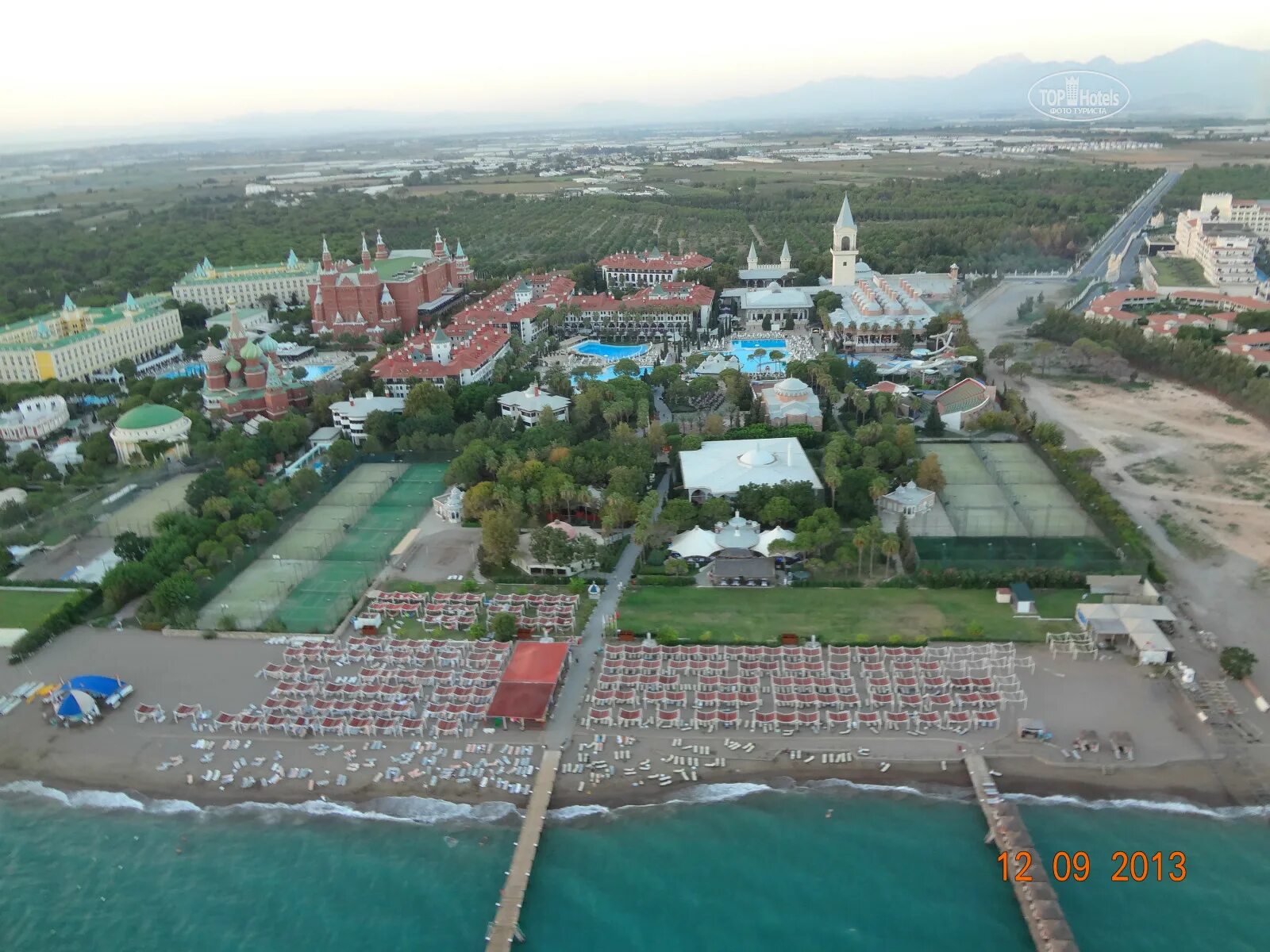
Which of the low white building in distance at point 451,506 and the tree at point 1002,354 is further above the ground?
the tree at point 1002,354

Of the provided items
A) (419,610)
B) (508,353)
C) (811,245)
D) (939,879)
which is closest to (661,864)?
(939,879)

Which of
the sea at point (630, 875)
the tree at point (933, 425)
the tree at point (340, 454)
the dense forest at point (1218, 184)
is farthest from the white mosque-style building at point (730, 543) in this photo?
the dense forest at point (1218, 184)

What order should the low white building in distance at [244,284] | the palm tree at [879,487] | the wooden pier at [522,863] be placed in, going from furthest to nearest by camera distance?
the low white building in distance at [244,284] → the palm tree at [879,487] → the wooden pier at [522,863]

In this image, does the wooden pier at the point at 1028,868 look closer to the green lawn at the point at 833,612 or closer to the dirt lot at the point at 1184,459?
the green lawn at the point at 833,612

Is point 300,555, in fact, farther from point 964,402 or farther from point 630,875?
point 964,402

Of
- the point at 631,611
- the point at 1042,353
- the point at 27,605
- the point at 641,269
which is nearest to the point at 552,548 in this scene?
the point at 631,611

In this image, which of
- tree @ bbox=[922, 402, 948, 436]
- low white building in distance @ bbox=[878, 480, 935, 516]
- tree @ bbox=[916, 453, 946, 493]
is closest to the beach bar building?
low white building in distance @ bbox=[878, 480, 935, 516]

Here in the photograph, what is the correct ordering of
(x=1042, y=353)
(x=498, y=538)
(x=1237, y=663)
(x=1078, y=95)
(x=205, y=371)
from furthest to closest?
(x=1078, y=95), (x=205, y=371), (x=1042, y=353), (x=498, y=538), (x=1237, y=663)
